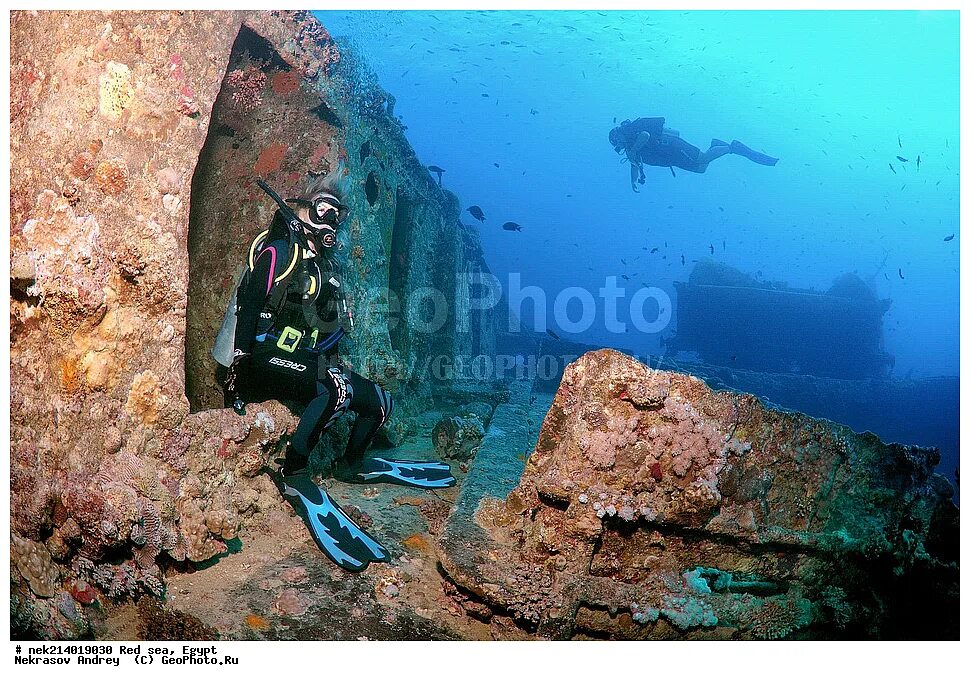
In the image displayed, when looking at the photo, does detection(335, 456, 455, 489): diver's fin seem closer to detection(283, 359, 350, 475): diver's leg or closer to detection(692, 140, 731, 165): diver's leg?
detection(283, 359, 350, 475): diver's leg

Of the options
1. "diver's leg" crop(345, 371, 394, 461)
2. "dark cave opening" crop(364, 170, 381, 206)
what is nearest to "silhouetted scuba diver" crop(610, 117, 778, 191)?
"dark cave opening" crop(364, 170, 381, 206)

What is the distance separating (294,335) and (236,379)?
489 mm

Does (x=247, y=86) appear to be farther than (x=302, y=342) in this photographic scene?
Yes

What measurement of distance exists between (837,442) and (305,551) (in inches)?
125

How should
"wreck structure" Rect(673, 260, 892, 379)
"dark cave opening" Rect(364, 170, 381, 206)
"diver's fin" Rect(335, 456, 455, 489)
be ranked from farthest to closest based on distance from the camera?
"wreck structure" Rect(673, 260, 892, 379) → "dark cave opening" Rect(364, 170, 381, 206) → "diver's fin" Rect(335, 456, 455, 489)

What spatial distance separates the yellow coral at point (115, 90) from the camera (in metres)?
3.19

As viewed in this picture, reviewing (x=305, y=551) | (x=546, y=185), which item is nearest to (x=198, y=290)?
(x=305, y=551)

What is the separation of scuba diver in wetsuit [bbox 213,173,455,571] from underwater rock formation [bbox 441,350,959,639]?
1221 millimetres

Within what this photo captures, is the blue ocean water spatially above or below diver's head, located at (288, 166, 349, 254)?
above

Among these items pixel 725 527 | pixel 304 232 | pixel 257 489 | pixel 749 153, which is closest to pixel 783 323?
pixel 749 153

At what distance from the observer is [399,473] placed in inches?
195

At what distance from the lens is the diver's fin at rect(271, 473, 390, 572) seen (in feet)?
11.0

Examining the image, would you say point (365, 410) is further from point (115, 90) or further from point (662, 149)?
point (662, 149)

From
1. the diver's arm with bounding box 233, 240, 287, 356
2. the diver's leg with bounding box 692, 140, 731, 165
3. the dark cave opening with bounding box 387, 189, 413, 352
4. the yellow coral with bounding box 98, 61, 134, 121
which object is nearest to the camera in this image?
the yellow coral with bounding box 98, 61, 134, 121
